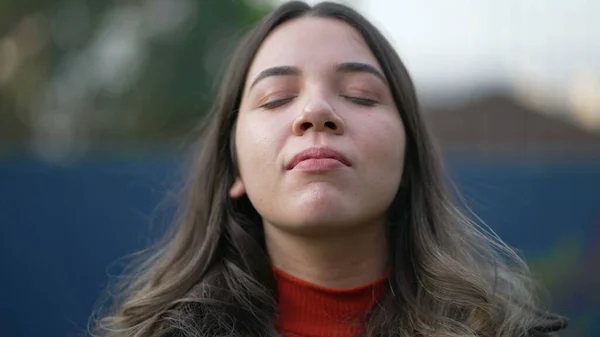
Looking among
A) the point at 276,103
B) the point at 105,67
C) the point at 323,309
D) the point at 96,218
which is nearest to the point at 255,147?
the point at 276,103

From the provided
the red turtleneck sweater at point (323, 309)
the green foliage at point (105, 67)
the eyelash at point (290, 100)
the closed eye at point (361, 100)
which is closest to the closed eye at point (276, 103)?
the eyelash at point (290, 100)

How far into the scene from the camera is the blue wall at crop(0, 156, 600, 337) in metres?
4.70

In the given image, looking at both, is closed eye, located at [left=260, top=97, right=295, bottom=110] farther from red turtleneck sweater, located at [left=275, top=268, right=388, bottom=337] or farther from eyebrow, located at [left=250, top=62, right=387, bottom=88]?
red turtleneck sweater, located at [left=275, top=268, right=388, bottom=337]

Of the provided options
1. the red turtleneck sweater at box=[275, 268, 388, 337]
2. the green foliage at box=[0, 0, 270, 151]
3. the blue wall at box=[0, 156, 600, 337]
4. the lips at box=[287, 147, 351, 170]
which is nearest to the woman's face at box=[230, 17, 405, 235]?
the lips at box=[287, 147, 351, 170]

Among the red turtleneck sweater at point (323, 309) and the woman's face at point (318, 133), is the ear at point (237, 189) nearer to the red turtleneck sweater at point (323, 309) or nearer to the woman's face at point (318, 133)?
the woman's face at point (318, 133)

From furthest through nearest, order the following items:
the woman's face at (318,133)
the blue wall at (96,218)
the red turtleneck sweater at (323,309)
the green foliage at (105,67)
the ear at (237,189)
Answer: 1. the green foliage at (105,67)
2. the blue wall at (96,218)
3. the ear at (237,189)
4. the red turtleneck sweater at (323,309)
5. the woman's face at (318,133)

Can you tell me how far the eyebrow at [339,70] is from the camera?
1.79m

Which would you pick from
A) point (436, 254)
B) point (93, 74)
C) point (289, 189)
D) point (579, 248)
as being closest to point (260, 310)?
point (289, 189)

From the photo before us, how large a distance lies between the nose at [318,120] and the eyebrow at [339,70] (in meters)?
0.14

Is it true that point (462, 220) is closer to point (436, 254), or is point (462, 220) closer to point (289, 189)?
point (436, 254)

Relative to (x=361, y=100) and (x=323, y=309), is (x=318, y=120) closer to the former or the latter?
(x=361, y=100)

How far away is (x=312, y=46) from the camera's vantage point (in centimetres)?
182

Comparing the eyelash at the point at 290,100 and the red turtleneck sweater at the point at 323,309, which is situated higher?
the eyelash at the point at 290,100

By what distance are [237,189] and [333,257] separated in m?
0.37
